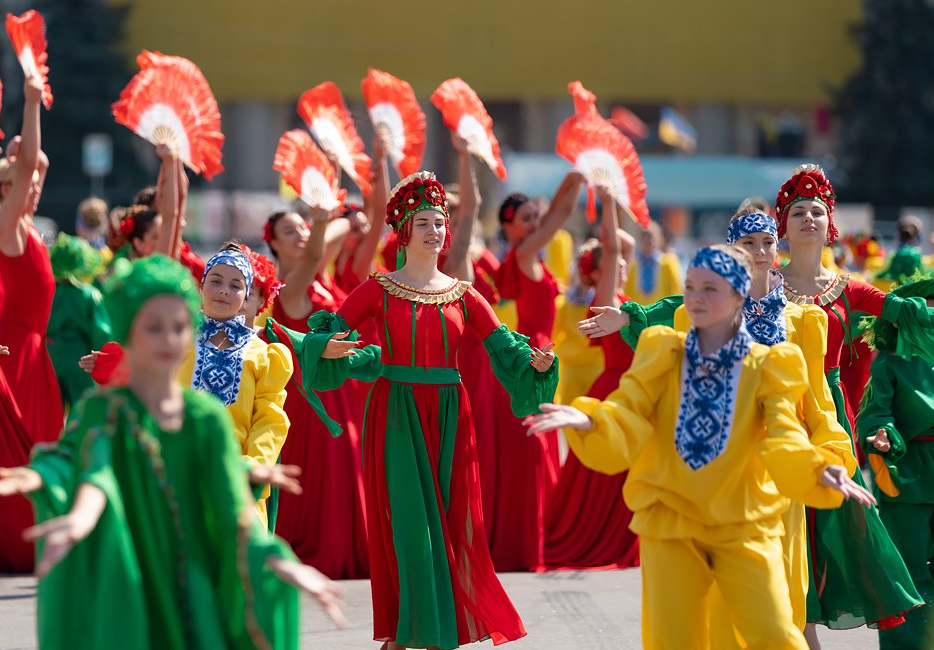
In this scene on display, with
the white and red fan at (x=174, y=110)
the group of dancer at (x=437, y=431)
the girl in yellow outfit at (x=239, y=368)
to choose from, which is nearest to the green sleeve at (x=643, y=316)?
the group of dancer at (x=437, y=431)

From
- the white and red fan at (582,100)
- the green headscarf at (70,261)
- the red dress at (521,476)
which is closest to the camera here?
the red dress at (521,476)

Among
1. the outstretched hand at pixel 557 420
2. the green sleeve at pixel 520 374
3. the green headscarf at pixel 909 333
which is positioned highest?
the green headscarf at pixel 909 333

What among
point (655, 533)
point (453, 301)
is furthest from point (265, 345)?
point (655, 533)

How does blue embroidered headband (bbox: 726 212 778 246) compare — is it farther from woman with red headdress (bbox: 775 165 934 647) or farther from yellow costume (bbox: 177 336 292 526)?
yellow costume (bbox: 177 336 292 526)

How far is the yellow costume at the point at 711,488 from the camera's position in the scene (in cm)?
504

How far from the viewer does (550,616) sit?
7.63 meters

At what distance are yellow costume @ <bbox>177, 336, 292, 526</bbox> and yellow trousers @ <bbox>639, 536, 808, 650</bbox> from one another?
1.61 m

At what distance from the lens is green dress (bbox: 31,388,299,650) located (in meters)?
4.18

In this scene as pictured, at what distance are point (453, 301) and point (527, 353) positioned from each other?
1.22 feet

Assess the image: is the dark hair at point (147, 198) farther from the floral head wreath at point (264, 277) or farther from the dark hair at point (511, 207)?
the floral head wreath at point (264, 277)

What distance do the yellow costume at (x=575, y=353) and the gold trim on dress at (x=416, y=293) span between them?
4554 mm

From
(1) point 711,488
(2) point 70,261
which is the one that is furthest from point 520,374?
(2) point 70,261

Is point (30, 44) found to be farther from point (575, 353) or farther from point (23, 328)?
point (575, 353)

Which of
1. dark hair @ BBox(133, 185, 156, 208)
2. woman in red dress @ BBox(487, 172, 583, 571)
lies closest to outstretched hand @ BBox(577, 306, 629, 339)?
woman in red dress @ BBox(487, 172, 583, 571)
